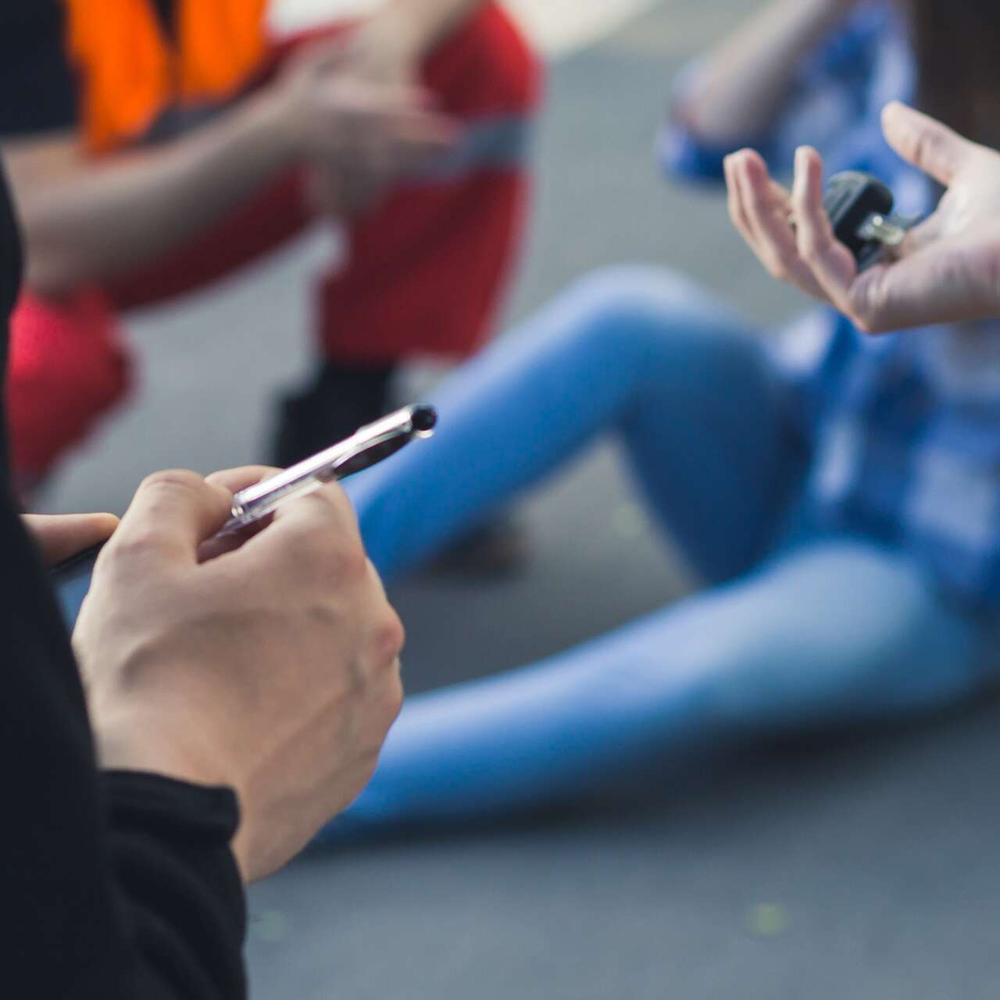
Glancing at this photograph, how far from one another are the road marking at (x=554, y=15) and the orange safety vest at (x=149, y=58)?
1.29 metres

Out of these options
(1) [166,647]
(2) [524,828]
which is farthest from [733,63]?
(1) [166,647]

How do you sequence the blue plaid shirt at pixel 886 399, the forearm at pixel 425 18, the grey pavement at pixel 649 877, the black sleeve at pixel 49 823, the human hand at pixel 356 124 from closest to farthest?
the black sleeve at pixel 49 823 < the grey pavement at pixel 649 877 < the blue plaid shirt at pixel 886 399 < the human hand at pixel 356 124 < the forearm at pixel 425 18

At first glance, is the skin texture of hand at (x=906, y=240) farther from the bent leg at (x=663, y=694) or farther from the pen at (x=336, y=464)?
the bent leg at (x=663, y=694)

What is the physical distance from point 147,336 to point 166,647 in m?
1.56

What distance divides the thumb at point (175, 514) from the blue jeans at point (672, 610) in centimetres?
57

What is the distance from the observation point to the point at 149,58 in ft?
4.55

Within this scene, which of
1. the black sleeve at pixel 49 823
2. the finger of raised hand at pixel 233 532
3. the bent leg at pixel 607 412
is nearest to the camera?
the black sleeve at pixel 49 823

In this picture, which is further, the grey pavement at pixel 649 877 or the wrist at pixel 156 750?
the grey pavement at pixel 649 877

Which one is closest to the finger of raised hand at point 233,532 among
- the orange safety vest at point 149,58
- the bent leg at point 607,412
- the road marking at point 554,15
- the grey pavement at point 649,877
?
the grey pavement at point 649,877

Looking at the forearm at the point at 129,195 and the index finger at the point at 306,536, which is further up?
the index finger at the point at 306,536

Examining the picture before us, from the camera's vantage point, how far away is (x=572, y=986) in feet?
2.94

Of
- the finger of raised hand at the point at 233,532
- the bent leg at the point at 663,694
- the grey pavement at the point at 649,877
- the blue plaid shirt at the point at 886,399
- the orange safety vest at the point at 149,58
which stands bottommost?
the grey pavement at the point at 649,877

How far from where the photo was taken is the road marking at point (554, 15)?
275 cm

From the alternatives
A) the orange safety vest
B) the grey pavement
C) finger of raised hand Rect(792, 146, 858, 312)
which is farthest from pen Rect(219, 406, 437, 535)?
the orange safety vest
